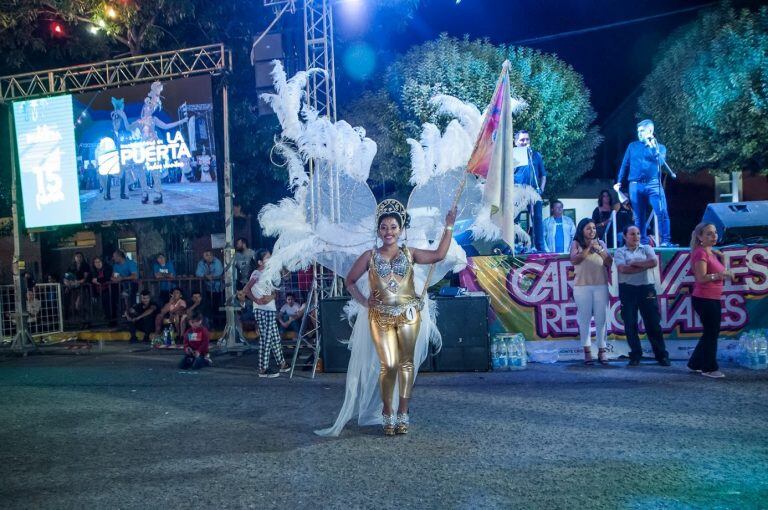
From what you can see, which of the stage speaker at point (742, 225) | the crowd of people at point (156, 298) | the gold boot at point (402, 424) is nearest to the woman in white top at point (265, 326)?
the crowd of people at point (156, 298)

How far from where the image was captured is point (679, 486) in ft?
13.9

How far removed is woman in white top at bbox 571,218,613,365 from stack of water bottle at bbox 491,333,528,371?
905 millimetres

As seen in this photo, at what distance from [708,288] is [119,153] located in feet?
41.4

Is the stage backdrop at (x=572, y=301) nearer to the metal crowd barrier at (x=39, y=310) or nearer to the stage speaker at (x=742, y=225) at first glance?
the stage speaker at (x=742, y=225)

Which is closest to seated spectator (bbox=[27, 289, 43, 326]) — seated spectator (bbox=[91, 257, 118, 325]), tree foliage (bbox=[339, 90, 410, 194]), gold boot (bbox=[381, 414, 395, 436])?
seated spectator (bbox=[91, 257, 118, 325])

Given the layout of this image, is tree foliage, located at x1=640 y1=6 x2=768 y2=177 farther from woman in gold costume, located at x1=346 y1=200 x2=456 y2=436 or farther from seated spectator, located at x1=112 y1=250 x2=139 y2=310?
seated spectator, located at x1=112 y1=250 x2=139 y2=310

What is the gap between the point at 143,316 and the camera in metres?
14.7

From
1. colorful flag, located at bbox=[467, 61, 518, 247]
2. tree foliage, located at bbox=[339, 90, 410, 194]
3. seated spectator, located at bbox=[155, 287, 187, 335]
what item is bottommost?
seated spectator, located at bbox=[155, 287, 187, 335]

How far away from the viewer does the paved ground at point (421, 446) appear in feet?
14.0

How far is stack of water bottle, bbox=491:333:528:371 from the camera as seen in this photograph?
372 inches

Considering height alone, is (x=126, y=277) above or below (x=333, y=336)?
above

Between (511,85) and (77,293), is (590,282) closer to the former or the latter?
(511,85)

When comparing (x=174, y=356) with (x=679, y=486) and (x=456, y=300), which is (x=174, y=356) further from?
(x=679, y=486)

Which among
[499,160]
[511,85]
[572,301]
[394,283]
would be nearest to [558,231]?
[572,301]
